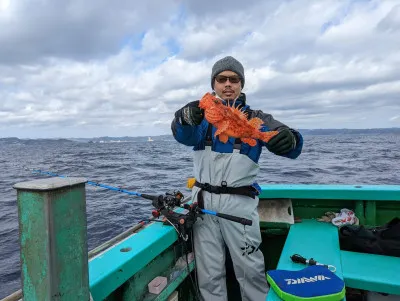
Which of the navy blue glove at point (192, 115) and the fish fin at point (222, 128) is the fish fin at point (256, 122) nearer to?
the fish fin at point (222, 128)

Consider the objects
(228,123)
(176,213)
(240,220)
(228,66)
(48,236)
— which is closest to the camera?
(48,236)

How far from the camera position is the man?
315 cm

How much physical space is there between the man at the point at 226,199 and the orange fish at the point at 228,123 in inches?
Result: 3.7

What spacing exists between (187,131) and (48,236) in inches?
71.2

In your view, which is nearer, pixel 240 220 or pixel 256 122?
pixel 240 220

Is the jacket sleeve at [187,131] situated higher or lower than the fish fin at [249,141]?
higher

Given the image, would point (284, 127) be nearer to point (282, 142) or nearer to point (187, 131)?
point (282, 142)

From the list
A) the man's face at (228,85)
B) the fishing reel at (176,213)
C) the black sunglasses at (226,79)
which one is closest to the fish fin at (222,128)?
the man's face at (228,85)

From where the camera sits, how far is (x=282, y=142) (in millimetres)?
3062

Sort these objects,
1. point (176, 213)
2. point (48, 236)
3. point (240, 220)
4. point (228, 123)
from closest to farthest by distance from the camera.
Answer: point (48, 236), point (240, 220), point (228, 123), point (176, 213)

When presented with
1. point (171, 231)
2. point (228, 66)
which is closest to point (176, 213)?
point (171, 231)

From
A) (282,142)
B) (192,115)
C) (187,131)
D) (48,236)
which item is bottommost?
(48,236)

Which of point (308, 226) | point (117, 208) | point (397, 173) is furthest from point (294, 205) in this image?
point (397, 173)

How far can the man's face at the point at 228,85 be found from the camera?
3461 millimetres
